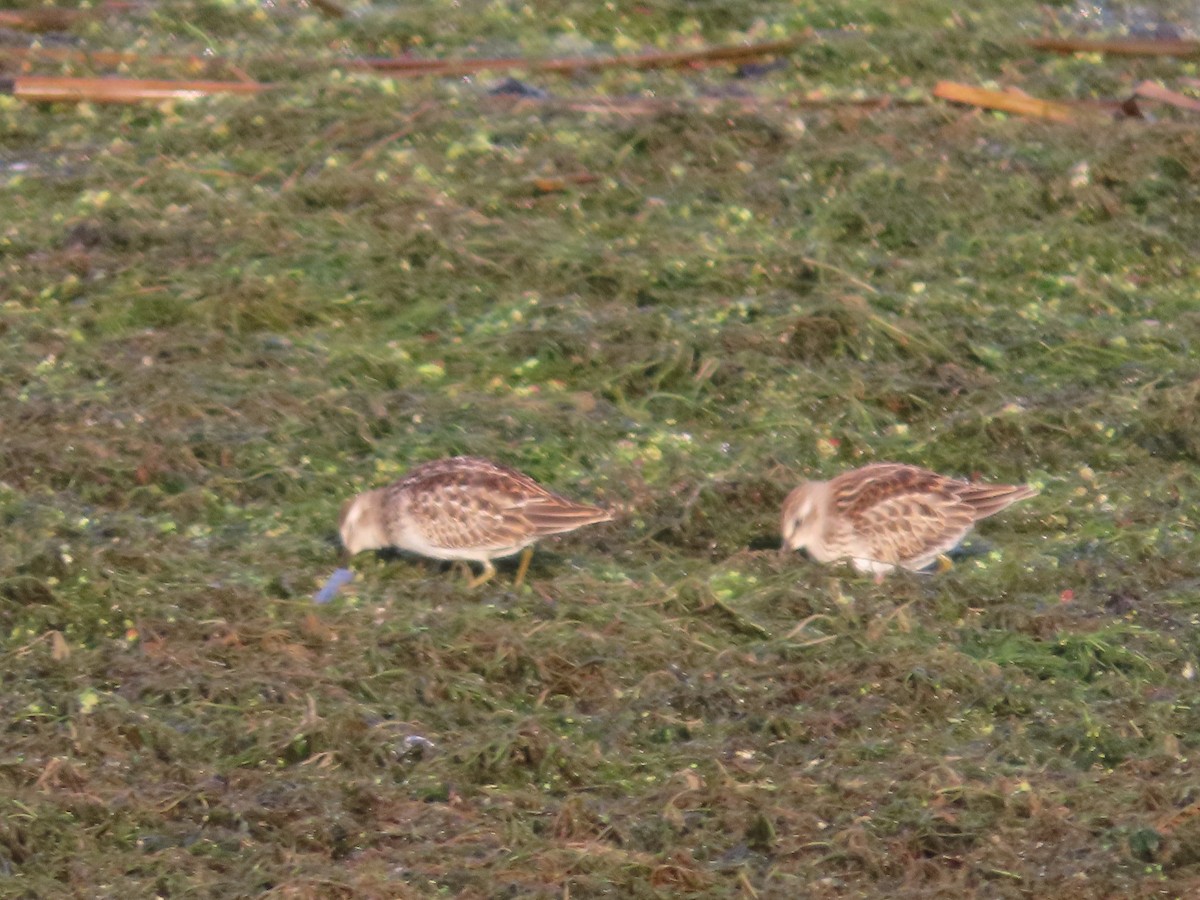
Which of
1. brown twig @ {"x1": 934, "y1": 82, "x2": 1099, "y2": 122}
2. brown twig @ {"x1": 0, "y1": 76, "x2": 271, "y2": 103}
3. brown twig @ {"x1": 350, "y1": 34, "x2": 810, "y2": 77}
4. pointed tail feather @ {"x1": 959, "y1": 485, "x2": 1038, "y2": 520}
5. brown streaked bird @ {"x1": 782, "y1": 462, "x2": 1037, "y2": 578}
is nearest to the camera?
brown streaked bird @ {"x1": 782, "y1": 462, "x2": 1037, "y2": 578}

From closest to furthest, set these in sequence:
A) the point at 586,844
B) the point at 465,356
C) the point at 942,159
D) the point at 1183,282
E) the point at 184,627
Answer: the point at 586,844
the point at 184,627
the point at 465,356
the point at 1183,282
the point at 942,159

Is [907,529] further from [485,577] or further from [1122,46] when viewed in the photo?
[1122,46]

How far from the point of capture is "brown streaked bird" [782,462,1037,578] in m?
9.06

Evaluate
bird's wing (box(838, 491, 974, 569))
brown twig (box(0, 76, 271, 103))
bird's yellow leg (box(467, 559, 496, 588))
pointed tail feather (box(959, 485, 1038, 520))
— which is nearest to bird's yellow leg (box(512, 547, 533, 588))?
bird's yellow leg (box(467, 559, 496, 588))

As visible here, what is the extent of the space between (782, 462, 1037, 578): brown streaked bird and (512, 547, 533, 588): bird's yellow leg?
105 centimetres

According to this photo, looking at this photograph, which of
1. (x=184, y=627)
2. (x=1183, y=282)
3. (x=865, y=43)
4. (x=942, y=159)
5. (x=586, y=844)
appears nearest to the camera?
(x=586, y=844)

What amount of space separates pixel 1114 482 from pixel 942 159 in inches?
153

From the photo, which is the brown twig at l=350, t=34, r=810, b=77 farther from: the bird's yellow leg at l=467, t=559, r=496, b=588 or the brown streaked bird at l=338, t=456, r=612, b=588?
the bird's yellow leg at l=467, t=559, r=496, b=588

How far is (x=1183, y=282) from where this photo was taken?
12.3 meters

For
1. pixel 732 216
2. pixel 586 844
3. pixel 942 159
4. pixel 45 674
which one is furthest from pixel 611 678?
pixel 942 159

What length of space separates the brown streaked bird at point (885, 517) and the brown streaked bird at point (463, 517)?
2.77ft

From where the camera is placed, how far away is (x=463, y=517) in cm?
892

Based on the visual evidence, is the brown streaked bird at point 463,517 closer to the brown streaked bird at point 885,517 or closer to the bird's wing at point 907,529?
the brown streaked bird at point 885,517

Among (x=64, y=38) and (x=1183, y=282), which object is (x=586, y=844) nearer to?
(x=1183, y=282)
